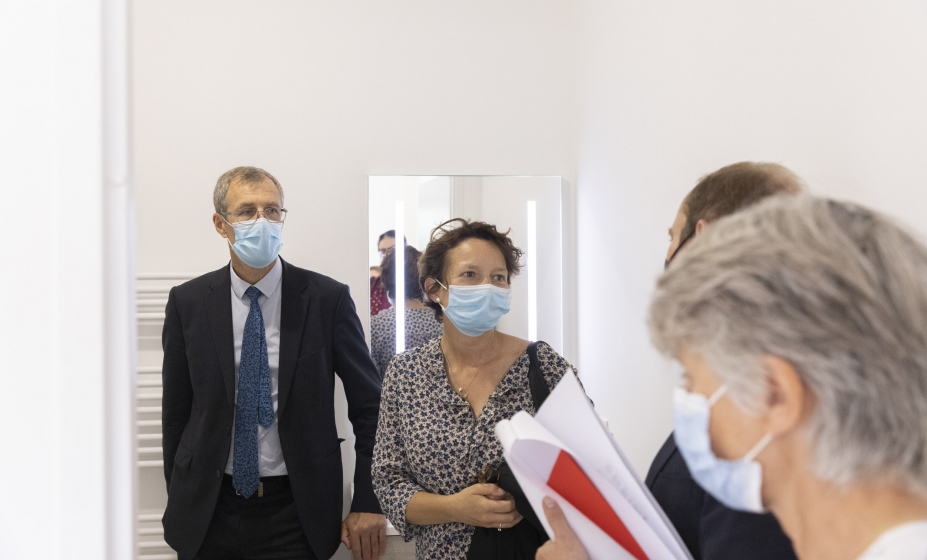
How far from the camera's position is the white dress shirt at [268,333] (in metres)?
2.02

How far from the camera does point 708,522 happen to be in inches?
40.1

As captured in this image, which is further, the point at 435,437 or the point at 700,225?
the point at 435,437

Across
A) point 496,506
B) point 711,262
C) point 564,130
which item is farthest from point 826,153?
point 564,130

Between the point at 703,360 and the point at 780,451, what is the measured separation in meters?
0.10

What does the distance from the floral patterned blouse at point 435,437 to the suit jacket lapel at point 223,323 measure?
53 centimetres

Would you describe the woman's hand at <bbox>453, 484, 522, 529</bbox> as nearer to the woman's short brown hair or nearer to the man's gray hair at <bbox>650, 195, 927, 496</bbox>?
the woman's short brown hair

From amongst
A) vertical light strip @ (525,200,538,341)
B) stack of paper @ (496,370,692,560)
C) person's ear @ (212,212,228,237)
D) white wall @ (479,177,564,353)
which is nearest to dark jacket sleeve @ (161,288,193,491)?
person's ear @ (212,212,228,237)

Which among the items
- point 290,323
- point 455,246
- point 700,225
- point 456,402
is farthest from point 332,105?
point 700,225

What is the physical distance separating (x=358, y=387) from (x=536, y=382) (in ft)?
2.40

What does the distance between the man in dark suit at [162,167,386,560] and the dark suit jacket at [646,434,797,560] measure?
1.15 m

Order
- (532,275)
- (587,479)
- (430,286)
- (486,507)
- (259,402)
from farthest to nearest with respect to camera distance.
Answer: (532,275) < (259,402) < (430,286) < (486,507) < (587,479)

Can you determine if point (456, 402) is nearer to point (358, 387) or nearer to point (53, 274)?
point (358, 387)

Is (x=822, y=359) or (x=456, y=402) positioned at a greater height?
(x=822, y=359)

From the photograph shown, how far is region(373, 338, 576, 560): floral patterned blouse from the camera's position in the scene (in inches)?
63.2
